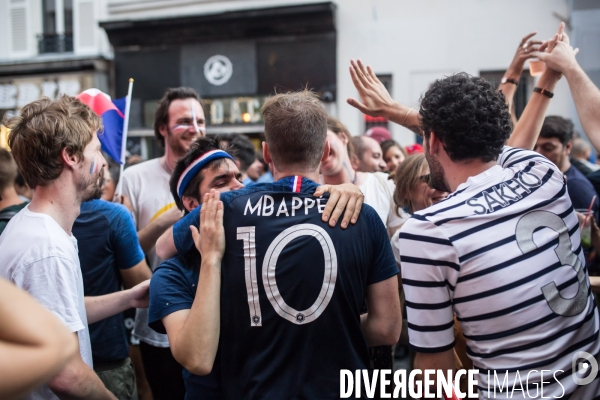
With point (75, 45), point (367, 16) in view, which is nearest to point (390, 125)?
point (367, 16)

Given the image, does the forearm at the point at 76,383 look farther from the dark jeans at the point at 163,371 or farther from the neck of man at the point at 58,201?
the dark jeans at the point at 163,371

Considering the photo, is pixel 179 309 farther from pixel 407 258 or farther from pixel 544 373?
pixel 544 373

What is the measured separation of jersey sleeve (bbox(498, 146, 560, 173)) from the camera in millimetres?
1934

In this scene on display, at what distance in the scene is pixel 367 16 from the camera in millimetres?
10836

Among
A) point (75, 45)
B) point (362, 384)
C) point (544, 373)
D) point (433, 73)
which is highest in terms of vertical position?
point (75, 45)

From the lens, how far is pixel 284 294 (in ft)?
6.03

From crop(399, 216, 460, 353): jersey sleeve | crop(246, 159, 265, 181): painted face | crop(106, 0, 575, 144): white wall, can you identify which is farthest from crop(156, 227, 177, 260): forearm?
crop(106, 0, 575, 144): white wall

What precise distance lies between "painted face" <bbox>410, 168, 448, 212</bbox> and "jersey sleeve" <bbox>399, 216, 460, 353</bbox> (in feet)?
4.70

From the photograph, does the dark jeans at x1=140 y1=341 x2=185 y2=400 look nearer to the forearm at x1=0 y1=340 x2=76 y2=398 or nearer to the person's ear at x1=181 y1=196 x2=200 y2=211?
the person's ear at x1=181 y1=196 x2=200 y2=211

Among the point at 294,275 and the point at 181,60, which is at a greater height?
the point at 181,60

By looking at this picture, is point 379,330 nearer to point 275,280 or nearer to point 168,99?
point 275,280

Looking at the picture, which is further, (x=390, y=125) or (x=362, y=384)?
(x=390, y=125)

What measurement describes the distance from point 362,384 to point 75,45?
13069 millimetres

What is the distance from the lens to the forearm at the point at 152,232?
3.26 metres
